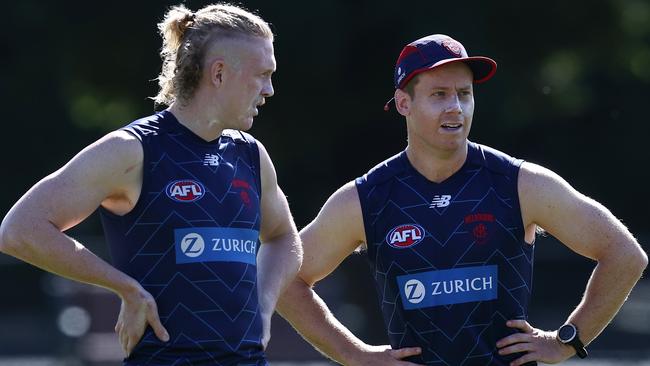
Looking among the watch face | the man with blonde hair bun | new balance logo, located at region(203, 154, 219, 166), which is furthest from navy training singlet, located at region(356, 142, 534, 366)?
new balance logo, located at region(203, 154, 219, 166)

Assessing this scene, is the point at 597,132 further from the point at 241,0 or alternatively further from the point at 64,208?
the point at 64,208

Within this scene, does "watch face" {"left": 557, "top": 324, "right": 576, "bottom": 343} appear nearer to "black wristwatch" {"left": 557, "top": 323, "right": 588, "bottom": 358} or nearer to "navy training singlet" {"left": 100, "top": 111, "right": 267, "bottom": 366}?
"black wristwatch" {"left": 557, "top": 323, "right": 588, "bottom": 358}

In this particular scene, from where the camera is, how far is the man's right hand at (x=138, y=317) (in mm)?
4680

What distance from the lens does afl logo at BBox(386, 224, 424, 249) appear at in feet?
17.4

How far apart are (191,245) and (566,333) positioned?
1.60 meters

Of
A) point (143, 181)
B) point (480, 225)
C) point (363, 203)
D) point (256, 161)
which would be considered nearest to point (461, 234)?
point (480, 225)

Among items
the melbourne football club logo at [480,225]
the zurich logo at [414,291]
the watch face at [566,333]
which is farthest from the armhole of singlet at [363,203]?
the watch face at [566,333]

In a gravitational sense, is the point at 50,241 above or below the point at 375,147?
above

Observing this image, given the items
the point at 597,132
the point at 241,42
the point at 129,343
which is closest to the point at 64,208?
the point at 129,343

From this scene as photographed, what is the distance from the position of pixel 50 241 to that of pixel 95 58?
31.2 feet

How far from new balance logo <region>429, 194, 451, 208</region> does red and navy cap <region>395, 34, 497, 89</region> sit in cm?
49

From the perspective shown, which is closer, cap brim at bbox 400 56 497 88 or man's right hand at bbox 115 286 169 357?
man's right hand at bbox 115 286 169 357

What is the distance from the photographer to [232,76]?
499cm

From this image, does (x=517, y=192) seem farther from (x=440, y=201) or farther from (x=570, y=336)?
(x=570, y=336)
